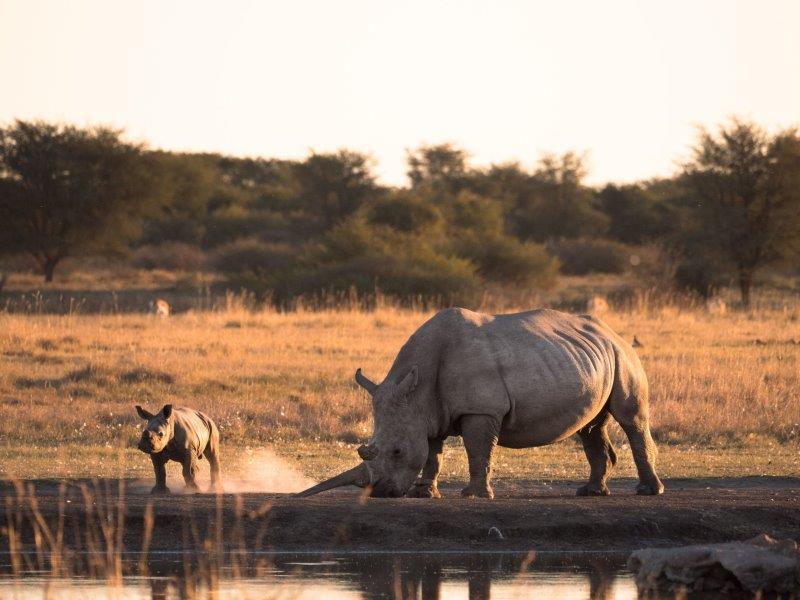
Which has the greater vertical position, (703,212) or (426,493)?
(703,212)

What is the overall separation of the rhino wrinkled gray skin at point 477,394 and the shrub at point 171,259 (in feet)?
134

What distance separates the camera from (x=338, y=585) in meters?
9.06

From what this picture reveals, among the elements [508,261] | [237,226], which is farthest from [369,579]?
[237,226]

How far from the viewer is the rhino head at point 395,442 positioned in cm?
1074

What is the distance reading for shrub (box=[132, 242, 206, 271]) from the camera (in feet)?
171

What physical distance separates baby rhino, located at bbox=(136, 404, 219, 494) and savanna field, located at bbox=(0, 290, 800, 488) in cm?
84

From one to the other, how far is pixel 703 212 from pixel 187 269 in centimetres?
1869

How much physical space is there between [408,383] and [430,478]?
3.38 ft

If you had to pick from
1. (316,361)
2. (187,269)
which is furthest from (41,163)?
(316,361)

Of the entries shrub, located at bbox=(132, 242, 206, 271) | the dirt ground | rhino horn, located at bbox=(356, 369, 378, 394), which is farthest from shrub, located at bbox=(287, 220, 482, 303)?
the dirt ground

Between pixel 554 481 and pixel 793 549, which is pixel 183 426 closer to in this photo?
pixel 554 481

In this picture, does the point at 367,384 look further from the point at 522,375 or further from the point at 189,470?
the point at 189,470

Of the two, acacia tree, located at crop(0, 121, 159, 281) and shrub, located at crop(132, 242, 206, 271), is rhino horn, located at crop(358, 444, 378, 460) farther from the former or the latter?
shrub, located at crop(132, 242, 206, 271)

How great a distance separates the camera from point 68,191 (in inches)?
1882
